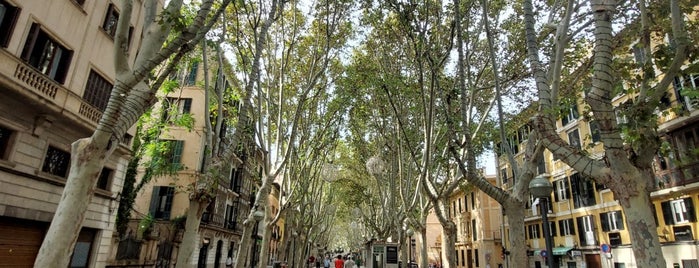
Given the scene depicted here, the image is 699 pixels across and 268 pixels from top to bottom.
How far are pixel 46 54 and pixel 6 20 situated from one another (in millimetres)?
1596

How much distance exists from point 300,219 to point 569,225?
1749 cm

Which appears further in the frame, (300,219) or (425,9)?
(300,219)

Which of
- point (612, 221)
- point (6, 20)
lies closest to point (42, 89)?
point (6, 20)

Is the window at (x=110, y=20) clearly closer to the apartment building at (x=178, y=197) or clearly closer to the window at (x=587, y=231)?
the apartment building at (x=178, y=197)

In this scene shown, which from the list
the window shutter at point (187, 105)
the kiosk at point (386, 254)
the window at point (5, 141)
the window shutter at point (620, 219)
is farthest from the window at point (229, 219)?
the window shutter at point (620, 219)

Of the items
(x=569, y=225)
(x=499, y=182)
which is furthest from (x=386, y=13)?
(x=499, y=182)

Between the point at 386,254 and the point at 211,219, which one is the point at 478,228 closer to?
the point at 386,254

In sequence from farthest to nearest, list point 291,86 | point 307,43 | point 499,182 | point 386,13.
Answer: point 499,182 < point 291,86 < point 307,43 < point 386,13

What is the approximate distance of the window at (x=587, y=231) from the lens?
23484 millimetres

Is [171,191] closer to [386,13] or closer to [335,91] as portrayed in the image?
[335,91]

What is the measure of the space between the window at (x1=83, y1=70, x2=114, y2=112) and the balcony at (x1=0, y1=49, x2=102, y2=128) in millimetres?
608

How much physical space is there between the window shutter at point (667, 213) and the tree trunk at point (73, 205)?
2307 centimetres

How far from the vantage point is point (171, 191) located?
2423 cm

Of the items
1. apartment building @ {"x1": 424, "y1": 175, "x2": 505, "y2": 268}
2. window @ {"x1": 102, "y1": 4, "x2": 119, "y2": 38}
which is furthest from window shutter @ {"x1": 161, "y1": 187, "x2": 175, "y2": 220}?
apartment building @ {"x1": 424, "y1": 175, "x2": 505, "y2": 268}
